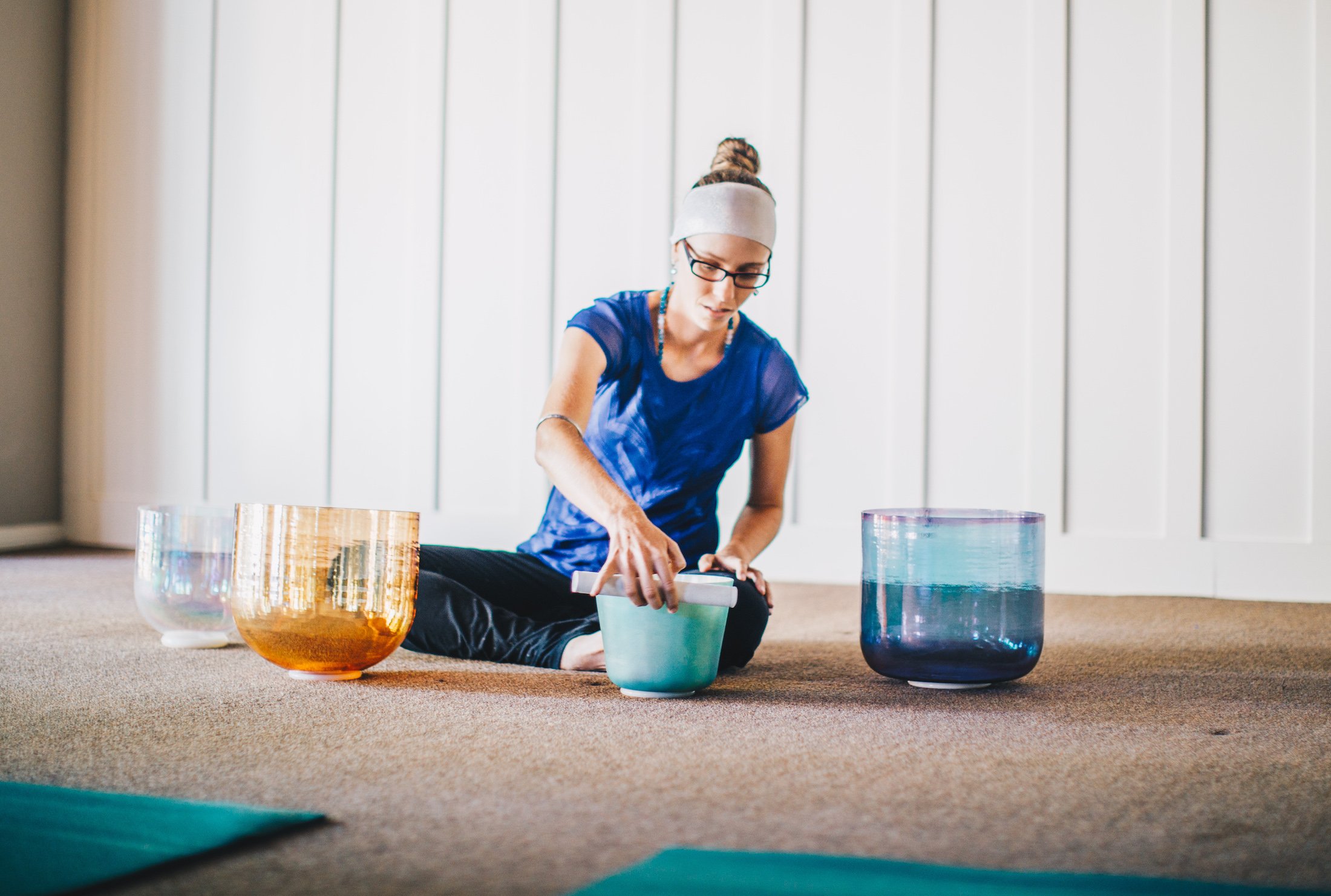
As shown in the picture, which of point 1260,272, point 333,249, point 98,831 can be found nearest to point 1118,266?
point 1260,272

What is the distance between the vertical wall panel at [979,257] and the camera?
2771 millimetres

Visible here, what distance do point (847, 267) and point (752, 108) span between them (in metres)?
0.51

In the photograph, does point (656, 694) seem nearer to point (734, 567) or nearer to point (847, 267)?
point (734, 567)

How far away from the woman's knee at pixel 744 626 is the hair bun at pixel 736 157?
578 mm

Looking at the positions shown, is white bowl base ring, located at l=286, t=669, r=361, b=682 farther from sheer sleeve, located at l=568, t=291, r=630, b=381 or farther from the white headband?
the white headband

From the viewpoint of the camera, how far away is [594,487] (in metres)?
1.27

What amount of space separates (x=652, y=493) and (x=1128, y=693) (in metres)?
0.66

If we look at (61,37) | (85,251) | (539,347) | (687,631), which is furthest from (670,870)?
(61,37)

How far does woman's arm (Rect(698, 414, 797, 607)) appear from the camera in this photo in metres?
1.54

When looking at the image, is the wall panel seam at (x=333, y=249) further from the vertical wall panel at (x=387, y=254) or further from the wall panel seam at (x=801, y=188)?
the wall panel seam at (x=801, y=188)

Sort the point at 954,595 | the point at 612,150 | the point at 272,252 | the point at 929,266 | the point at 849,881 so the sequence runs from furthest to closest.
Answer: the point at 272,252, the point at 612,150, the point at 929,266, the point at 954,595, the point at 849,881

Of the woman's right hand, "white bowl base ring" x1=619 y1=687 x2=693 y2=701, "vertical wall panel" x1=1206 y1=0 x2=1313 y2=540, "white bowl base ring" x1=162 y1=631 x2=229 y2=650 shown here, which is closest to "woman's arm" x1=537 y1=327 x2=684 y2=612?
the woman's right hand

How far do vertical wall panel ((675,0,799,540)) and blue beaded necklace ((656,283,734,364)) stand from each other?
1381mm

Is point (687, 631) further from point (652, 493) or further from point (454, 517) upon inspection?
point (454, 517)
